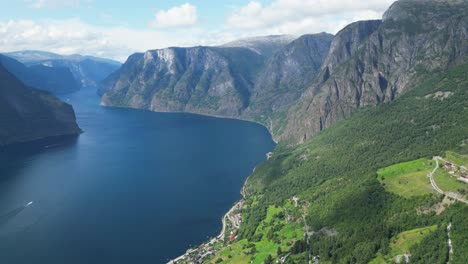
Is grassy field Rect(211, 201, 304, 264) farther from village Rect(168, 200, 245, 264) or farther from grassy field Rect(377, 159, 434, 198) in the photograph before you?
grassy field Rect(377, 159, 434, 198)

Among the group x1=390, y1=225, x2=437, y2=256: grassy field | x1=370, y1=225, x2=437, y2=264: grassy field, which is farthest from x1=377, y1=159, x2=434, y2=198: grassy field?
x1=370, y1=225, x2=437, y2=264: grassy field

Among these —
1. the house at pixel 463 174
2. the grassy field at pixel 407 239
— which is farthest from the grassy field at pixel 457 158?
the grassy field at pixel 407 239

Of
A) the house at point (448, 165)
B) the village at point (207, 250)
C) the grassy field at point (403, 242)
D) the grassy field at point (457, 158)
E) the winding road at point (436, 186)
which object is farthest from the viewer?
the grassy field at point (457, 158)

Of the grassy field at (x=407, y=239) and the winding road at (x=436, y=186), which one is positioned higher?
the winding road at (x=436, y=186)

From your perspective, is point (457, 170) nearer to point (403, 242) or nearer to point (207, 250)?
point (403, 242)

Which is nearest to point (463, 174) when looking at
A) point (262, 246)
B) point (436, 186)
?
point (436, 186)

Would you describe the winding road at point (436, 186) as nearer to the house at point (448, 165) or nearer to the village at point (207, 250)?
the house at point (448, 165)
